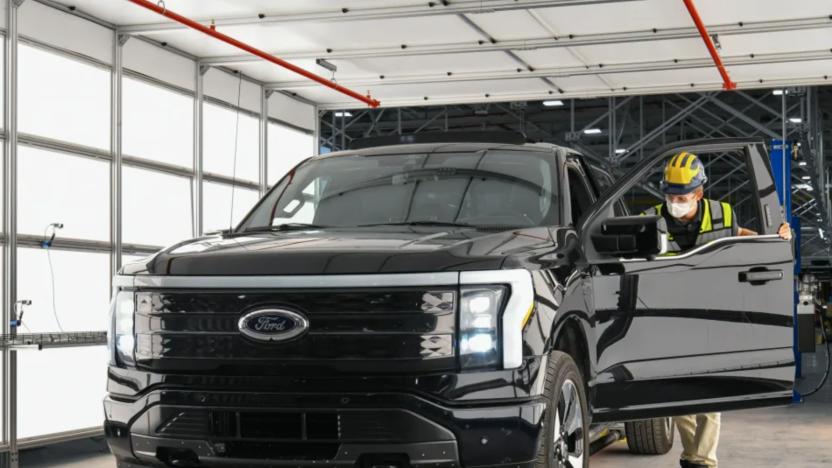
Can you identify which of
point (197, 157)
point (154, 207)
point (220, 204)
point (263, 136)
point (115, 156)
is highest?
point (263, 136)

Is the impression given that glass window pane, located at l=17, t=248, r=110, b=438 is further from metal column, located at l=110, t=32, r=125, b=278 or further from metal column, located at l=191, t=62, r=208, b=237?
metal column, located at l=191, t=62, r=208, b=237

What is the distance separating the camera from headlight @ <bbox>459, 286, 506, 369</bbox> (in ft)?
13.1

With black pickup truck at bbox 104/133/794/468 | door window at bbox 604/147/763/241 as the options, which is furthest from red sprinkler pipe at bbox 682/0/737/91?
door window at bbox 604/147/763/241

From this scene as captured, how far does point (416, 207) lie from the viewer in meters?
5.25

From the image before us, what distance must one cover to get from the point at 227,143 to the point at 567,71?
13.5ft

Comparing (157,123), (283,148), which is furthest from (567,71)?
(157,123)

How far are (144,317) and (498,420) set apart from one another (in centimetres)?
146

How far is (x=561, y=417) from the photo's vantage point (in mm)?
4414

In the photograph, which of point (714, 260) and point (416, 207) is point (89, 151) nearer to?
point (416, 207)

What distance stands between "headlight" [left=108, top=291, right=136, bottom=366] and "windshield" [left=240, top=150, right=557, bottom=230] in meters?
0.93

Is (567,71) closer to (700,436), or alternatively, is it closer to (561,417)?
(700,436)

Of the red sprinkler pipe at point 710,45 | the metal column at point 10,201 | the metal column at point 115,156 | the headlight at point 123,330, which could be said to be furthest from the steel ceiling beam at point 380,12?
the headlight at point 123,330

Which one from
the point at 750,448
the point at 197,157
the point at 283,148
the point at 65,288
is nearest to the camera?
the point at 750,448

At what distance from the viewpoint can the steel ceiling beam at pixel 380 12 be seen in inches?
398
